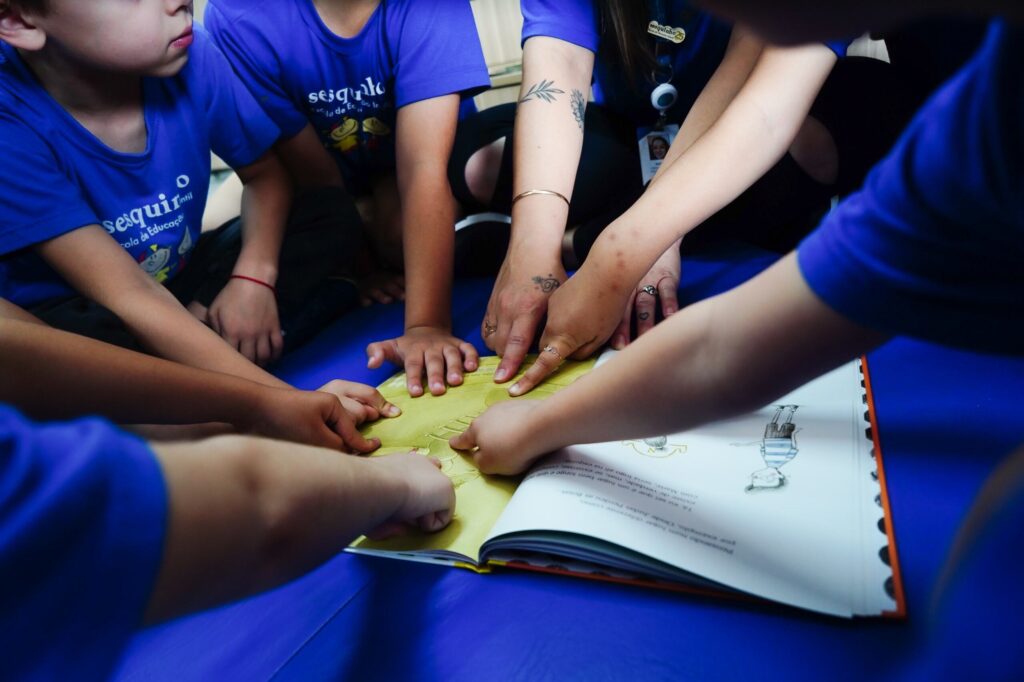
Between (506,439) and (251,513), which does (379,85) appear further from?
(251,513)

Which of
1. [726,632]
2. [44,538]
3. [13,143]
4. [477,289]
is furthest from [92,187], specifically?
[726,632]

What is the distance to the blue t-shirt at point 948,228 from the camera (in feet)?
0.78

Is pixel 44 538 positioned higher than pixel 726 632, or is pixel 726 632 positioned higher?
pixel 44 538

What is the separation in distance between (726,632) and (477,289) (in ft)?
2.53

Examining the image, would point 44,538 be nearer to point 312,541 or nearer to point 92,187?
point 312,541

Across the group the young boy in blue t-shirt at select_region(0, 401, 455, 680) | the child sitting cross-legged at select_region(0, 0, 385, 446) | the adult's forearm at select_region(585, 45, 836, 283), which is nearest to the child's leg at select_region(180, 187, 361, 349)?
the child sitting cross-legged at select_region(0, 0, 385, 446)

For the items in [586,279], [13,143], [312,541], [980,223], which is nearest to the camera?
[980,223]

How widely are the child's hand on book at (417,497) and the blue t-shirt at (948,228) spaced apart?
12.3 inches

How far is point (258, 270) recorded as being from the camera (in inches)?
43.6

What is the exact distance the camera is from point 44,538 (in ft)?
0.88

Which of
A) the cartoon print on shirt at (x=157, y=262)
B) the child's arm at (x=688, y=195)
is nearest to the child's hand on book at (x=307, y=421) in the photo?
the child's arm at (x=688, y=195)

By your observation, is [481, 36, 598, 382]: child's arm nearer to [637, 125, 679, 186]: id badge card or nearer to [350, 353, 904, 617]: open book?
[637, 125, 679, 186]: id badge card

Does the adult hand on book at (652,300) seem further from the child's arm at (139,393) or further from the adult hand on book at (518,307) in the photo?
the child's arm at (139,393)

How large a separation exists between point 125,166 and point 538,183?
1.91 ft
